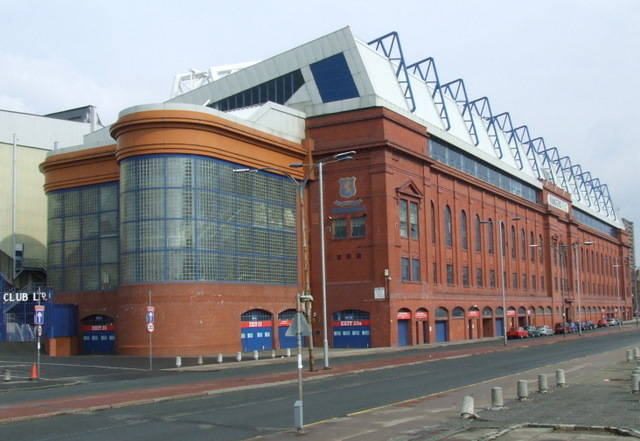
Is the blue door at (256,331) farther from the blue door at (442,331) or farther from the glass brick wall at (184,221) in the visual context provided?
the blue door at (442,331)

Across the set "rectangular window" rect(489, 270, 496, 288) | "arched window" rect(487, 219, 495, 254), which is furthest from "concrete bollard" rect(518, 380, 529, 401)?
"arched window" rect(487, 219, 495, 254)

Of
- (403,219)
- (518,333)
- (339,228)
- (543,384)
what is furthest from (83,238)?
(543,384)

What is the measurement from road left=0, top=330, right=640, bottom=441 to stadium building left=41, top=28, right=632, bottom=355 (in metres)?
11.4

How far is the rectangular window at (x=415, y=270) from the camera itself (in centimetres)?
6888

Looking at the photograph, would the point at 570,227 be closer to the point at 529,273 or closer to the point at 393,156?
the point at 529,273

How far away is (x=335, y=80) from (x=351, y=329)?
2170cm

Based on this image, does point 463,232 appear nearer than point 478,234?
Yes

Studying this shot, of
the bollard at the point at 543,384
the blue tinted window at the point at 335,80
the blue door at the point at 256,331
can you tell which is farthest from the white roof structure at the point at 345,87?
the bollard at the point at 543,384

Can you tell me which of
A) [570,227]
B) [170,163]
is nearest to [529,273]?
[570,227]

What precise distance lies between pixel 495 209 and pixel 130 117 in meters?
51.2

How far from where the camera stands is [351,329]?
64812 millimetres

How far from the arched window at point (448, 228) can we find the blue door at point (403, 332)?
48.5ft

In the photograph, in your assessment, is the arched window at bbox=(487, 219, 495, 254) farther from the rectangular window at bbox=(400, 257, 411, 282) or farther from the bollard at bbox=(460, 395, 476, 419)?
the bollard at bbox=(460, 395, 476, 419)

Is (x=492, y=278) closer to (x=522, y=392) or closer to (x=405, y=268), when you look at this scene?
(x=405, y=268)
